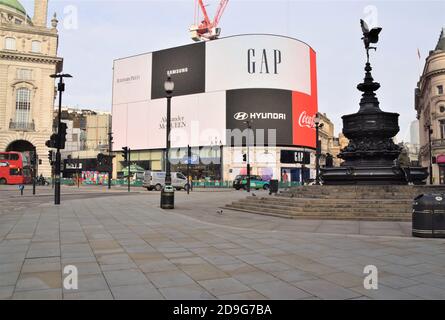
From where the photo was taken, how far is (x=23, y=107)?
190 ft

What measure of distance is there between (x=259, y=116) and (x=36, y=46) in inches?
1524

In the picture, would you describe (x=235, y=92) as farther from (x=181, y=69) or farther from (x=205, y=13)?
(x=205, y=13)

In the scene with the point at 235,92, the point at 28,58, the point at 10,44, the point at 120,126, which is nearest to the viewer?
the point at 10,44

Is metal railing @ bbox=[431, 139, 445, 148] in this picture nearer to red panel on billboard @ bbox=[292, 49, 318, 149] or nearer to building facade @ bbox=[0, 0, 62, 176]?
red panel on billboard @ bbox=[292, 49, 318, 149]

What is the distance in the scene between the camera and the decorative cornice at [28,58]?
184ft

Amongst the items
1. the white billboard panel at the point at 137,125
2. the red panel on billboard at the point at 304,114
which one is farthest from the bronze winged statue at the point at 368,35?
the white billboard panel at the point at 137,125

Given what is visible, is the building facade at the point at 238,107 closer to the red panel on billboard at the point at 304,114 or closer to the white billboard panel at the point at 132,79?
→ the red panel on billboard at the point at 304,114

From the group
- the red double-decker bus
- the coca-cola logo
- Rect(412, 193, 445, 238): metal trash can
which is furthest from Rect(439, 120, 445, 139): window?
the red double-decker bus

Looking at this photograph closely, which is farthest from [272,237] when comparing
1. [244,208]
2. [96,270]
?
[244,208]

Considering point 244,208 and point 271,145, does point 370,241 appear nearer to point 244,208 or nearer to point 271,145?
point 244,208

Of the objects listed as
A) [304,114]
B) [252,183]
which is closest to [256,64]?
[304,114]

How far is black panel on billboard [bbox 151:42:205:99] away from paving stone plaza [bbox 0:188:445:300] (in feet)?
182

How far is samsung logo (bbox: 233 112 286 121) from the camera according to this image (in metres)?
58.4

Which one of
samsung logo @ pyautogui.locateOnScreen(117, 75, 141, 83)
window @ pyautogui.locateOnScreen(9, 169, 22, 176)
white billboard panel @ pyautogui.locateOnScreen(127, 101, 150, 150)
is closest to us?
window @ pyautogui.locateOnScreen(9, 169, 22, 176)
